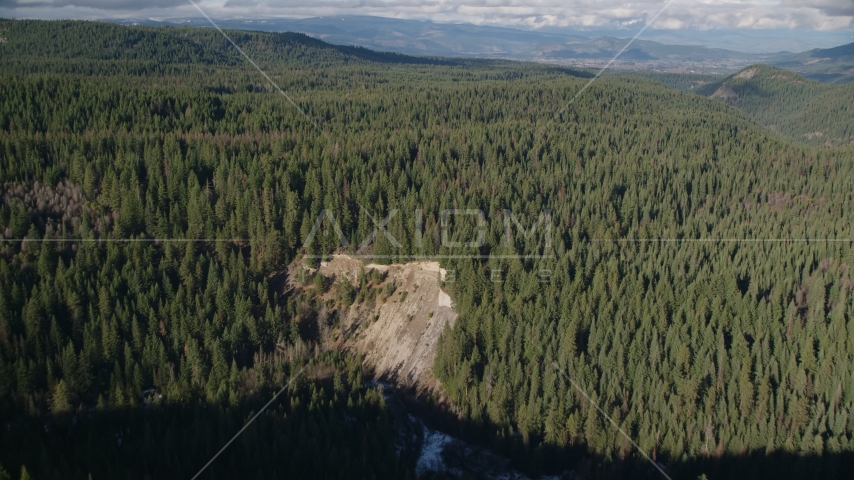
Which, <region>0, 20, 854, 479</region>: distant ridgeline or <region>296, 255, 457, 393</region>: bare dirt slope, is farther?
<region>296, 255, 457, 393</region>: bare dirt slope

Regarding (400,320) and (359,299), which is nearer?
(400,320)

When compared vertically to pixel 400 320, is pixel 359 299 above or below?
above

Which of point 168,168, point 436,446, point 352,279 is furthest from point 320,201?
point 436,446

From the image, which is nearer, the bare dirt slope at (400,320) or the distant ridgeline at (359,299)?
the distant ridgeline at (359,299)
